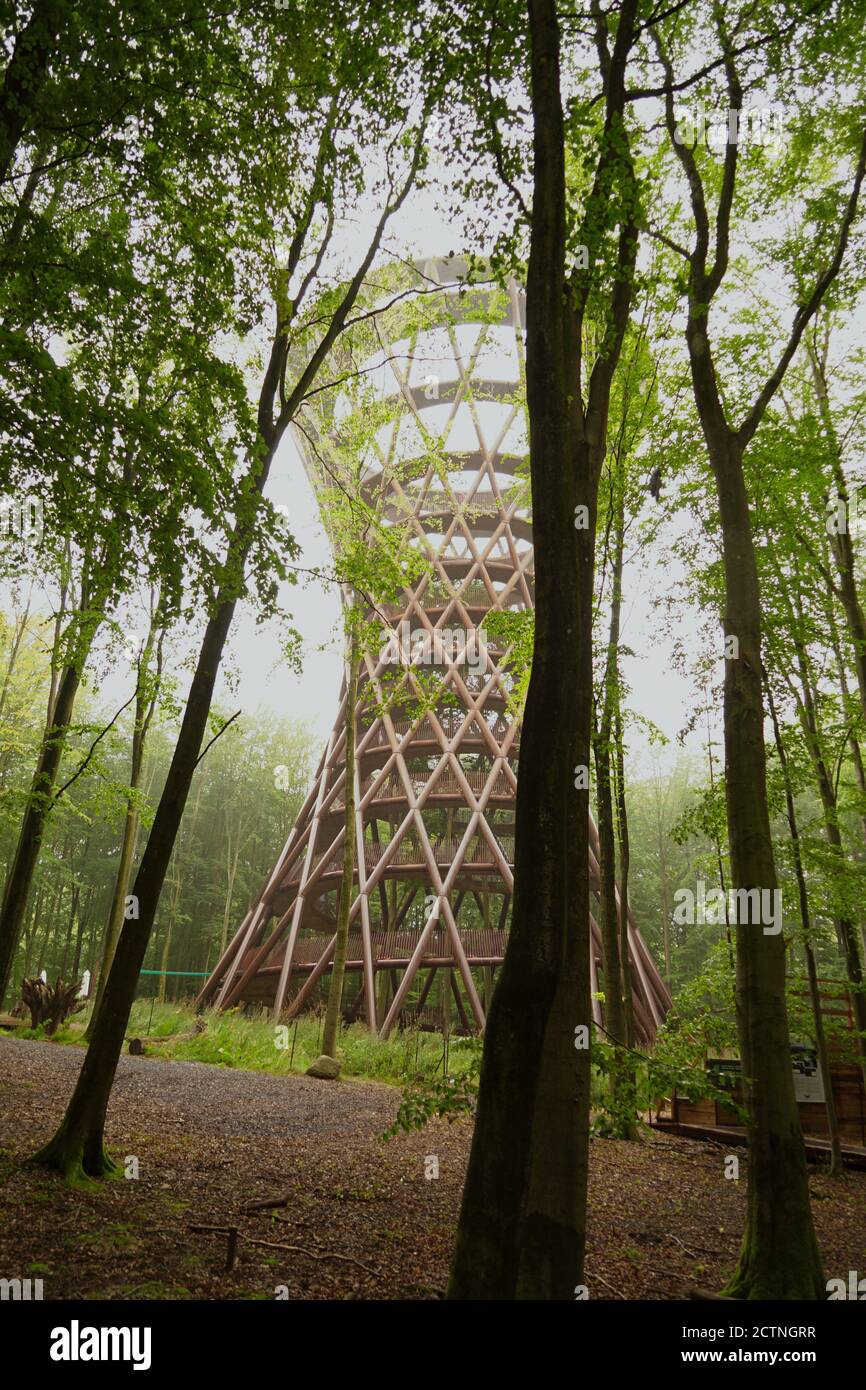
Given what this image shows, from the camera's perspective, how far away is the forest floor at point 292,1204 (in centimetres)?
378

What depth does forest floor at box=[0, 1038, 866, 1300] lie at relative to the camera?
149 inches

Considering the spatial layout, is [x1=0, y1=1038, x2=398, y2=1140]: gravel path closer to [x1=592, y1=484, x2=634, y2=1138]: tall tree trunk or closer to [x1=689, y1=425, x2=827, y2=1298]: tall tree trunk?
[x1=592, y1=484, x2=634, y2=1138]: tall tree trunk

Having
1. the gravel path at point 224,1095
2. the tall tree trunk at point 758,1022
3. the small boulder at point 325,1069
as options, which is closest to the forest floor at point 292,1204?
the gravel path at point 224,1095

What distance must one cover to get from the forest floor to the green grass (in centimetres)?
288

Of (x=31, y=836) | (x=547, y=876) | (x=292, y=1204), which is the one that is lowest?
(x=292, y=1204)

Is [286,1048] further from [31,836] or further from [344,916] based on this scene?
[31,836]

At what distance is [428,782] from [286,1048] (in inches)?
263

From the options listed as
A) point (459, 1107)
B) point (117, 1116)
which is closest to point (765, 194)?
point (459, 1107)

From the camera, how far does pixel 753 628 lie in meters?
5.43

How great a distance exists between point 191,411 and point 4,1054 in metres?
8.71

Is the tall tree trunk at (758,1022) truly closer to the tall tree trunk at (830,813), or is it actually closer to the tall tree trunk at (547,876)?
the tall tree trunk at (547,876)

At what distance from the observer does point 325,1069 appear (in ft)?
39.2

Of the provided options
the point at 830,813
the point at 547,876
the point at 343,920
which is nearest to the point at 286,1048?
the point at 343,920

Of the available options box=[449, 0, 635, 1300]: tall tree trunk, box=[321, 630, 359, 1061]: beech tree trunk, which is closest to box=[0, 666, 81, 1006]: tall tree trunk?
box=[321, 630, 359, 1061]: beech tree trunk
